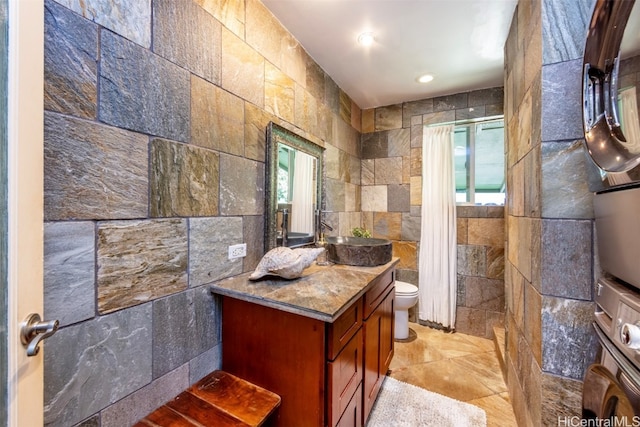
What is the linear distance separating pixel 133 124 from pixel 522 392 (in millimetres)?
2510

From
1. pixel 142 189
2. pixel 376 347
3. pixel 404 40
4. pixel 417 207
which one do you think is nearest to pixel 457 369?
pixel 376 347

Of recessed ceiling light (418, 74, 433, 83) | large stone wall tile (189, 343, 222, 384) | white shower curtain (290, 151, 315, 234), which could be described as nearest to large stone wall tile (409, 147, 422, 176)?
recessed ceiling light (418, 74, 433, 83)

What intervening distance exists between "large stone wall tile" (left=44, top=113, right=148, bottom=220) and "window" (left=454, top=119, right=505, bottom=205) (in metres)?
3.01

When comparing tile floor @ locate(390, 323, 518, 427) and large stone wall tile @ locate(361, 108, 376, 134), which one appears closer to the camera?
tile floor @ locate(390, 323, 518, 427)

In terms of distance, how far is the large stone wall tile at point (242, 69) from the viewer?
4.75 ft

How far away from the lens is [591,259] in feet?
3.62

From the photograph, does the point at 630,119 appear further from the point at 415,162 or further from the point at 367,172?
the point at 367,172

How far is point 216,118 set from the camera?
4.56 ft

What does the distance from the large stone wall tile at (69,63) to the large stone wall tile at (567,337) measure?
209 cm

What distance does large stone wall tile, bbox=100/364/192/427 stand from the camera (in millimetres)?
973

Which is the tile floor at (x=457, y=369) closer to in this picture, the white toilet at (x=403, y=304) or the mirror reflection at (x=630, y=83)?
the white toilet at (x=403, y=304)

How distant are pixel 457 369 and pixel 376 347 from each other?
3.45ft

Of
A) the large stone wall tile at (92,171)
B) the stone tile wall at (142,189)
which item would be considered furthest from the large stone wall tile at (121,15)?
the large stone wall tile at (92,171)

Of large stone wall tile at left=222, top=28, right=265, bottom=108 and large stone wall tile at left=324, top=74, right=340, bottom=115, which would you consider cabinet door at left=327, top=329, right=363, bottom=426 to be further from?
large stone wall tile at left=324, top=74, right=340, bottom=115
